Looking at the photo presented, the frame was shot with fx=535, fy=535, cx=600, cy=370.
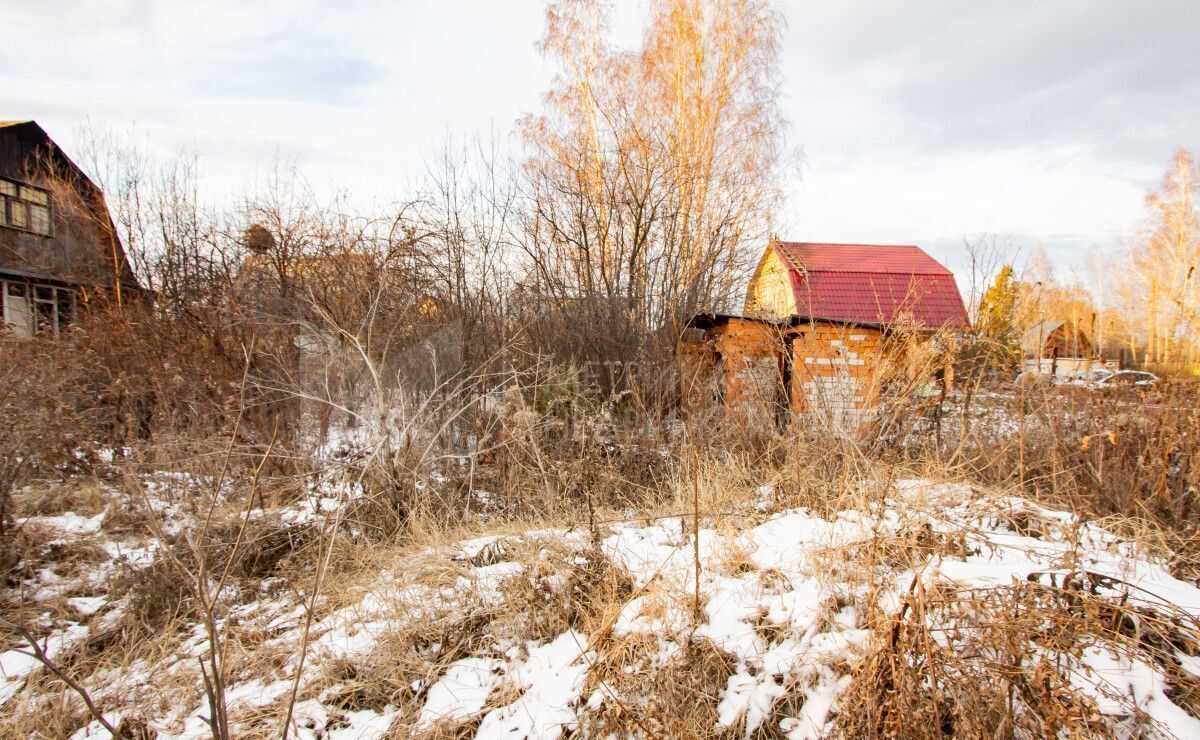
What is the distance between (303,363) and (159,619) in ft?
12.9

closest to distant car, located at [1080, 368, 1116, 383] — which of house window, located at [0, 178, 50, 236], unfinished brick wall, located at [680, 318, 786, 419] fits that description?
unfinished brick wall, located at [680, 318, 786, 419]

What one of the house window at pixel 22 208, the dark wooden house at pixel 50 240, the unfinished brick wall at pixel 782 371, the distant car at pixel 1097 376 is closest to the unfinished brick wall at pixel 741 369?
the unfinished brick wall at pixel 782 371

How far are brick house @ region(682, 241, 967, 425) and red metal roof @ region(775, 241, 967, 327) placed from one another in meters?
0.02

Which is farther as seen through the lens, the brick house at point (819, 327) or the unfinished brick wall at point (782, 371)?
the brick house at point (819, 327)

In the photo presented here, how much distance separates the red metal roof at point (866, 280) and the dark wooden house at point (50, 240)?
11187 mm

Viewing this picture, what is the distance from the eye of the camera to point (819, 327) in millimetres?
6633

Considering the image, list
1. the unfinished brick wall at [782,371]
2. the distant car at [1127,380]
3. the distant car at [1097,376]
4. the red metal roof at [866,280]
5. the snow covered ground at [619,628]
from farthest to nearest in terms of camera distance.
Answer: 1. the red metal roof at [866,280]
2. the distant car at [1097,376]
3. the distant car at [1127,380]
4. the unfinished brick wall at [782,371]
5. the snow covered ground at [619,628]

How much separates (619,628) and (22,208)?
20.6 meters

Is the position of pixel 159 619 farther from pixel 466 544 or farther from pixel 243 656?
pixel 466 544

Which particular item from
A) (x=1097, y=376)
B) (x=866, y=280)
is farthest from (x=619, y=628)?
(x=866, y=280)

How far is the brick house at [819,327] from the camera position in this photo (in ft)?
16.3

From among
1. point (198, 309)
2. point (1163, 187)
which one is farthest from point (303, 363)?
point (1163, 187)

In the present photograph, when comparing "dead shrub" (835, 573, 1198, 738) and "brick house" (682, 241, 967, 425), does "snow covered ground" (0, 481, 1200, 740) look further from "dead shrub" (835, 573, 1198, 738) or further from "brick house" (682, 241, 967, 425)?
"brick house" (682, 241, 967, 425)

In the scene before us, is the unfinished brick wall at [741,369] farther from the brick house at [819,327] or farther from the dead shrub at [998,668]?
the dead shrub at [998,668]
